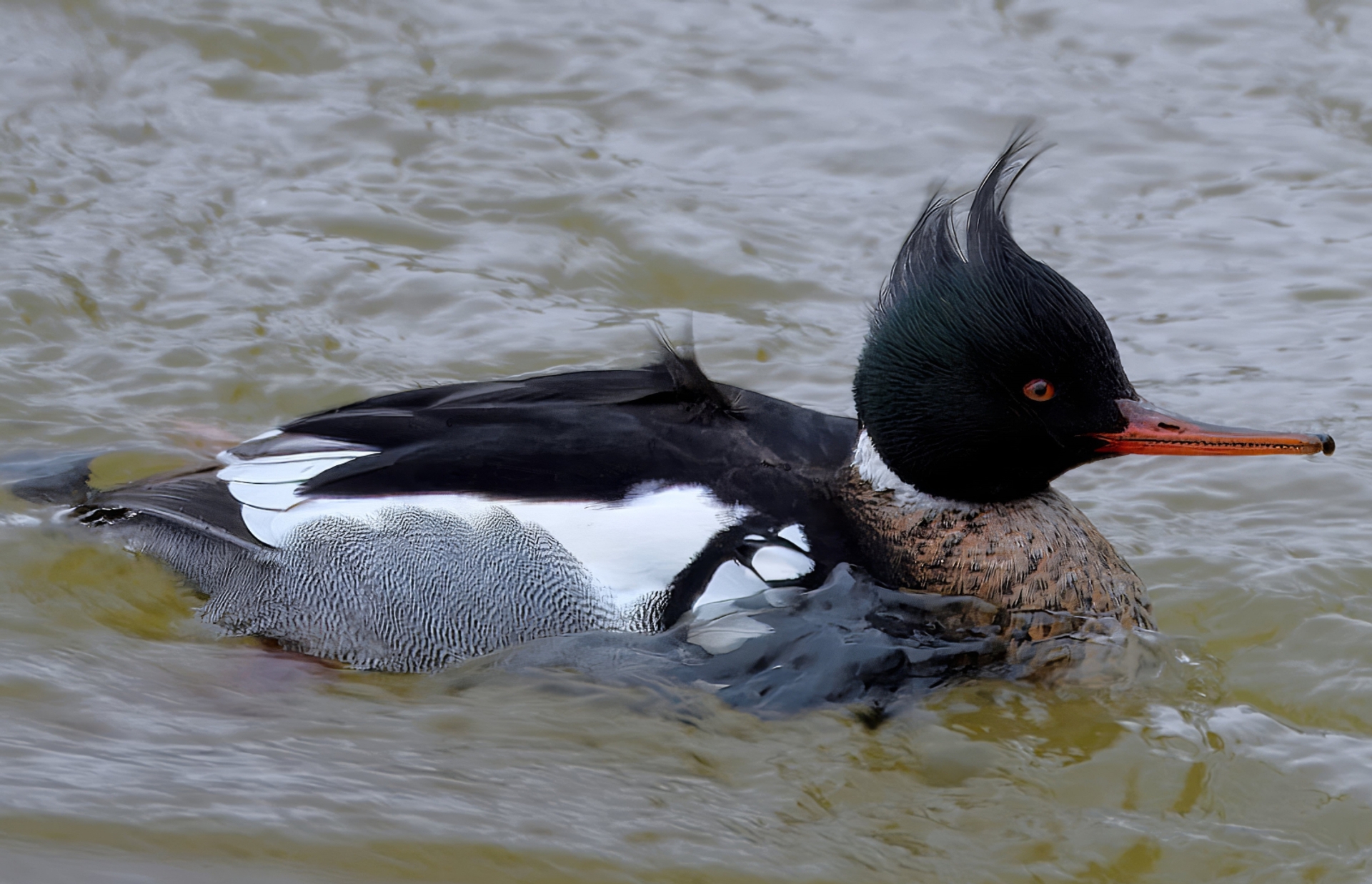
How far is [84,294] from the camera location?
6641mm

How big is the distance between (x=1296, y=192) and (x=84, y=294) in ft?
19.7

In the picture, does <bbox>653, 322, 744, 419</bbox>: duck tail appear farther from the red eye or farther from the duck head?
the red eye

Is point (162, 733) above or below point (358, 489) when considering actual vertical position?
below

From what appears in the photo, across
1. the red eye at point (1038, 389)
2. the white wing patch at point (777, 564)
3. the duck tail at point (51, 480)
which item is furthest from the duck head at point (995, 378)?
the duck tail at point (51, 480)

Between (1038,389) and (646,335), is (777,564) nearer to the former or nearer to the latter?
(1038,389)

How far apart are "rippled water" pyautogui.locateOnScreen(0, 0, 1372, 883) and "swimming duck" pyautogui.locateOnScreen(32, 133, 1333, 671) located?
25cm

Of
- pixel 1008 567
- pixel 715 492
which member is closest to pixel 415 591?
pixel 715 492

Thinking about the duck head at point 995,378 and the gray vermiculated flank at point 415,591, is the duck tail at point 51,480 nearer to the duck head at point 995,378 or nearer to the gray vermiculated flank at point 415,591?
the gray vermiculated flank at point 415,591

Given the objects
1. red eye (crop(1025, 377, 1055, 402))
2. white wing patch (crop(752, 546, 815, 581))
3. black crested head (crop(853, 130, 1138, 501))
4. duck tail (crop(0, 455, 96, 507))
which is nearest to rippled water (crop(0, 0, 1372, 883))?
duck tail (crop(0, 455, 96, 507))

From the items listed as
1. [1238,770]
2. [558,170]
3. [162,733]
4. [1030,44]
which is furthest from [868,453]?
[1030,44]

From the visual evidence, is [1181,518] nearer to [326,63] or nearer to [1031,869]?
[1031,869]

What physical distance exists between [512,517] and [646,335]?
2.64 m

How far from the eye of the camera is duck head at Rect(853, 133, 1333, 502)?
4.20m

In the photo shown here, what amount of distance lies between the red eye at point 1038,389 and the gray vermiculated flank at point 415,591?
1249 mm
